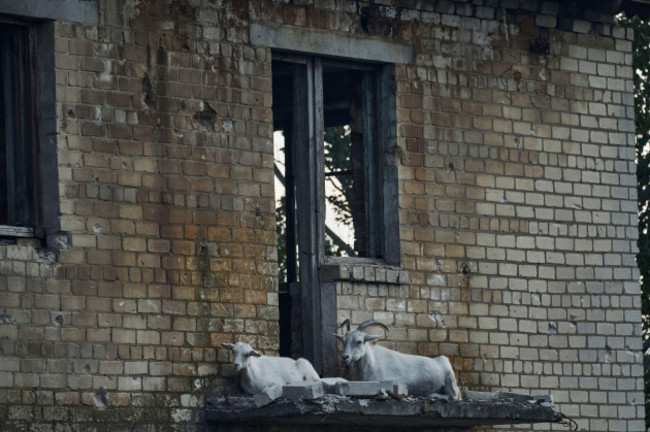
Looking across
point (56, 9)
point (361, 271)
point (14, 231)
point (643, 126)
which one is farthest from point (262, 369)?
point (643, 126)

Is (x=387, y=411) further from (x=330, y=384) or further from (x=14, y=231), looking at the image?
(x=14, y=231)

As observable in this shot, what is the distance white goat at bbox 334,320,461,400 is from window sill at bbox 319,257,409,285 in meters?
0.43

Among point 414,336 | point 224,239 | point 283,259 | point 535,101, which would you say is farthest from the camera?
point 283,259

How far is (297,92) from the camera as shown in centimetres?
1586

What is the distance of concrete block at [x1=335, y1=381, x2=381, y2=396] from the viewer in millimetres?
14312

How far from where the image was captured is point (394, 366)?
603 inches

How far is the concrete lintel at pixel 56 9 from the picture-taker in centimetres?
1392

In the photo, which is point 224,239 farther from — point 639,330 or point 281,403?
point 639,330

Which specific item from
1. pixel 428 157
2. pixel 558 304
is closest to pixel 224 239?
pixel 428 157

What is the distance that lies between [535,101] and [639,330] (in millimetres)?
2526

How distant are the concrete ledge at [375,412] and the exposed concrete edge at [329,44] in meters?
3.21

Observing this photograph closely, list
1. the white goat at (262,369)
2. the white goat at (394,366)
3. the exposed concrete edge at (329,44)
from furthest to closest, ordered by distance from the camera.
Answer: the exposed concrete edge at (329,44), the white goat at (394,366), the white goat at (262,369)

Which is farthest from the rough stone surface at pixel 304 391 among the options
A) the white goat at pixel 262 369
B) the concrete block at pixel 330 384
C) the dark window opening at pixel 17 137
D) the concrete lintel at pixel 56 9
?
the concrete lintel at pixel 56 9

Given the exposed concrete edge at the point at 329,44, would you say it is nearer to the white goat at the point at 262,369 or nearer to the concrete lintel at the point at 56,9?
the concrete lintel at the point at 56,9
